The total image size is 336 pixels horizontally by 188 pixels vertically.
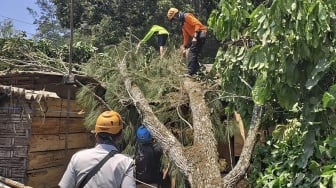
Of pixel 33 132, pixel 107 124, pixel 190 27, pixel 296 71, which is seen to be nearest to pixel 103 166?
pixel 107 124

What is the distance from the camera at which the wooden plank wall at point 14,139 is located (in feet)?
16.7

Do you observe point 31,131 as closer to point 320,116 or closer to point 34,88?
point 34,88

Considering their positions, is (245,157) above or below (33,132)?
below

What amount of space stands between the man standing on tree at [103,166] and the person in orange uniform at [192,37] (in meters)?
3.44

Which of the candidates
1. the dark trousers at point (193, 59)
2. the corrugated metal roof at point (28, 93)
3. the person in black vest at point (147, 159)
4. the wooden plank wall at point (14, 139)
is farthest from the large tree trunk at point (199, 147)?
the wooden plank wall at point (14, 139)

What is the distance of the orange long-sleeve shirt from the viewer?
6770 mm

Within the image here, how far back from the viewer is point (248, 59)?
11.8 feet

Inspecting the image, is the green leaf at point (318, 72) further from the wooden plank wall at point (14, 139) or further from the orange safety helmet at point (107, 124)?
the wooden plank wall at point (14, 139)

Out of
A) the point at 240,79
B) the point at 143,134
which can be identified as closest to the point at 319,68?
the point at 240,79

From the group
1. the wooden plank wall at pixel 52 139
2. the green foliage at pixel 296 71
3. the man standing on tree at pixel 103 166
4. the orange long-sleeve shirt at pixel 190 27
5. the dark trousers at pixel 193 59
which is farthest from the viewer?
the orange long-sleeve shirt at pixel 190 27

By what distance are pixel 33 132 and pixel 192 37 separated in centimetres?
277

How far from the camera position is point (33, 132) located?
5195mm

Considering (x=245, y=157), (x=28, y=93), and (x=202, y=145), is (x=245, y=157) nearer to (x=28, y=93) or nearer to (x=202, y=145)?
(x=202, y=145)

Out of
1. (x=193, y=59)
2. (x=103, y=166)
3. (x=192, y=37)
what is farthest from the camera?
(x=192, y=37)
